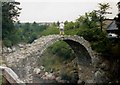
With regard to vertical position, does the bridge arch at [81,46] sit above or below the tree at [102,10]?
below

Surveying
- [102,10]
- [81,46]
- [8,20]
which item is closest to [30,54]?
[8,20]

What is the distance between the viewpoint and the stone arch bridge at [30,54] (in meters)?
9.91

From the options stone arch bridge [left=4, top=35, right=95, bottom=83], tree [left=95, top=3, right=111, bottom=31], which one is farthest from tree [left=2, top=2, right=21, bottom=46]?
tree [left=95, top=3, right=111, bottom=31]

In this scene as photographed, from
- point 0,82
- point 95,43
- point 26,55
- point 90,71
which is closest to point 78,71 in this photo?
point 90,71

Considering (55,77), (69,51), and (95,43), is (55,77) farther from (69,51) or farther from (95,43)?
(95,43)

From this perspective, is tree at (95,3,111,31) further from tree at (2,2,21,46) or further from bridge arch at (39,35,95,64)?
tree at (2,2,21,46)

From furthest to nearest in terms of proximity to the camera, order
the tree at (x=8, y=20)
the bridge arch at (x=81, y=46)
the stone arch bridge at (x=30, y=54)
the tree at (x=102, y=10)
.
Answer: the tree at (x=102, y=10), the bridge arch at (x=81, y=46), the tree at (x=8, y=20), the stone arch bridge at (x=30, y=54)

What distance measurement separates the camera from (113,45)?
12.2m

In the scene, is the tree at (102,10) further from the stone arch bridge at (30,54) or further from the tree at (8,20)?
the tree at (8,20)

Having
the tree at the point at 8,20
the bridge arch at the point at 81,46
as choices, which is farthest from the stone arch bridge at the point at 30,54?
the tree at the point at 8,20

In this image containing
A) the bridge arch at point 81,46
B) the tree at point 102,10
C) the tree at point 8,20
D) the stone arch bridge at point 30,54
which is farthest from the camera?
the tree at point 102,10

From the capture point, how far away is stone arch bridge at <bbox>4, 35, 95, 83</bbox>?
9.91 metres

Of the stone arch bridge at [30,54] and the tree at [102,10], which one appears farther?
the tree at [102,10]

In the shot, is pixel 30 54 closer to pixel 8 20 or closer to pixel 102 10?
pixel 8 20
